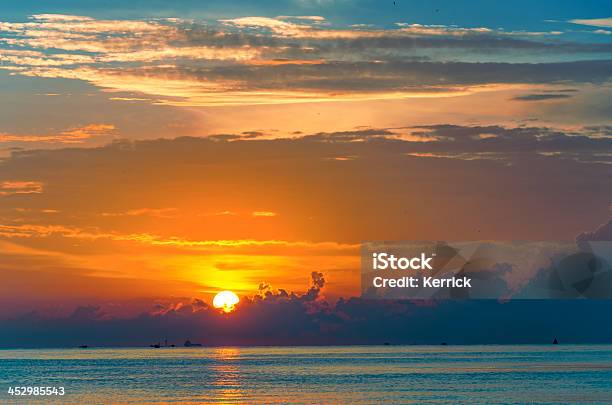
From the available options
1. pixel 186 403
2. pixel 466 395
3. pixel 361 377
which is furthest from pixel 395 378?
pixel 186 403

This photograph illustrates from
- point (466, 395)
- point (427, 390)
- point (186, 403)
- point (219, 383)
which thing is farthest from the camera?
point (219, 383)

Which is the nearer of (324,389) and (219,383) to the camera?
(324,389)

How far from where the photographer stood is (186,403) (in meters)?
116

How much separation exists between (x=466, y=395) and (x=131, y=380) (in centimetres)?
6850

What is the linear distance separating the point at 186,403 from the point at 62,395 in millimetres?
22999

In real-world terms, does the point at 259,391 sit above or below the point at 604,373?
below

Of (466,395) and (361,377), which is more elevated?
(361,377)

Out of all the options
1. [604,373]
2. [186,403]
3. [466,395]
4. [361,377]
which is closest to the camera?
[186,403]

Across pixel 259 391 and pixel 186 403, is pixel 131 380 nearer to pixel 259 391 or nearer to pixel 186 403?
pixel 259 391

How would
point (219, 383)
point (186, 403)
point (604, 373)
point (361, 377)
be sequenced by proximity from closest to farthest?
1. point (186, 403)
2. point (219, 383)
3. point (361, 377)
4. point (604, 373)

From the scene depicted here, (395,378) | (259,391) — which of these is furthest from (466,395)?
(395,378)

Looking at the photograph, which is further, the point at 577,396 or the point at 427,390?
the point at 427,390

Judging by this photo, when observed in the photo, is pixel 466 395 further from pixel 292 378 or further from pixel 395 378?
pixel 292 378

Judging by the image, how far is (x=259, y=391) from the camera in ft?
447
